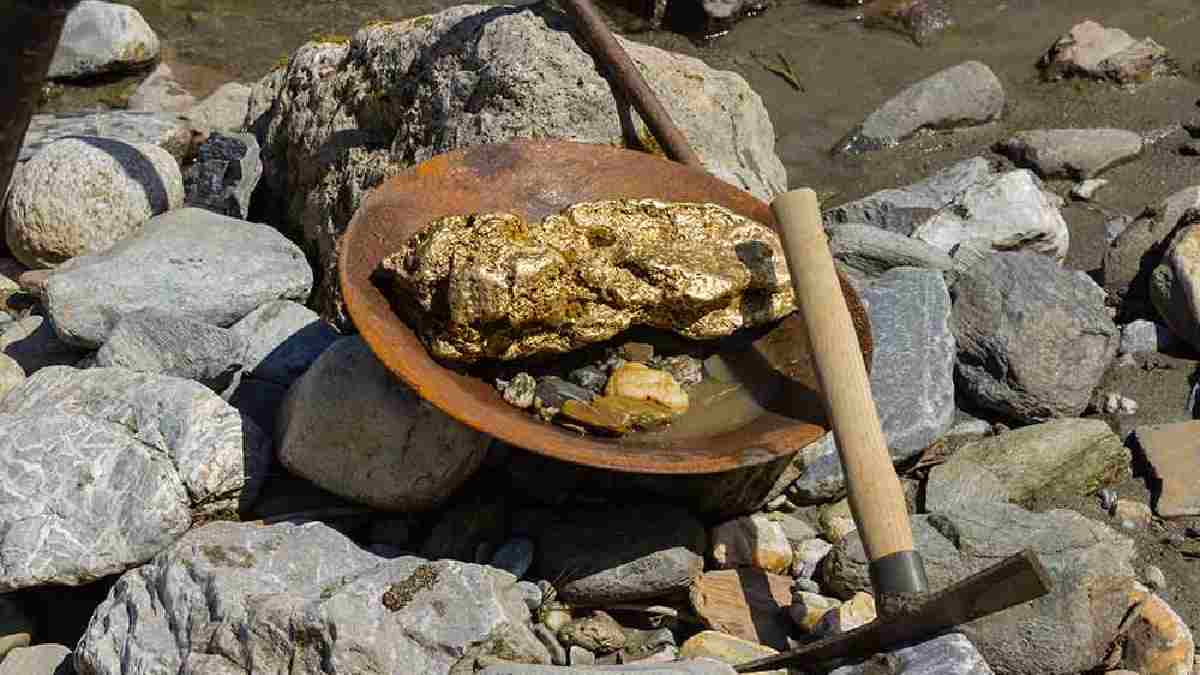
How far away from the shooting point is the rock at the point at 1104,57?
25.4ft

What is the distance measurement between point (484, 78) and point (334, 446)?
1.76 meters

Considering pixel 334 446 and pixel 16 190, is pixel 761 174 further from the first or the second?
pixel 16 190

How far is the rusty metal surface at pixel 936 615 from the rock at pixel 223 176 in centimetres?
340

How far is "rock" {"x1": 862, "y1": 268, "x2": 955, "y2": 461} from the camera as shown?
16.0 feet

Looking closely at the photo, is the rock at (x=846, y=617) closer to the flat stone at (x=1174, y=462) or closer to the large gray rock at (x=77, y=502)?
the flat stone at (x=1174, y=462)

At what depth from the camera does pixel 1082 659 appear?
13.1 feet

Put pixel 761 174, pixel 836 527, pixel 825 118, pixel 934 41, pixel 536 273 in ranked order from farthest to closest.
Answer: pixel 934 41, pixel 825 118, pixel 761 174, pixel 836 527, pixel 536 273

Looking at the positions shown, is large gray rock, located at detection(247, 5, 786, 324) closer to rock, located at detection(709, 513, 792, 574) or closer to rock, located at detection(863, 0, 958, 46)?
rock, located at detection(709, 513, 792, 574)

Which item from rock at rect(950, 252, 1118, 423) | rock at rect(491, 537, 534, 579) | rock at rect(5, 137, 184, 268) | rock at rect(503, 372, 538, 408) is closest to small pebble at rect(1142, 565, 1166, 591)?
rock at rect(950, 252, 1118, 423)

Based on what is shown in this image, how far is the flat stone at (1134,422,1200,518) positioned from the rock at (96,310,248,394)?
335 cm

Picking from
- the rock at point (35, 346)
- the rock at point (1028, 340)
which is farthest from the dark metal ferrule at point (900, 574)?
the rock at point (35, 346)

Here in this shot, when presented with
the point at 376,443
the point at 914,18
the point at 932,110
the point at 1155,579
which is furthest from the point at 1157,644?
the point at 914,18

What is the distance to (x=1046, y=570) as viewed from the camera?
3.96 meters

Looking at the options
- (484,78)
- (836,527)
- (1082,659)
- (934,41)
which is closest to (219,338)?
(484,78)
